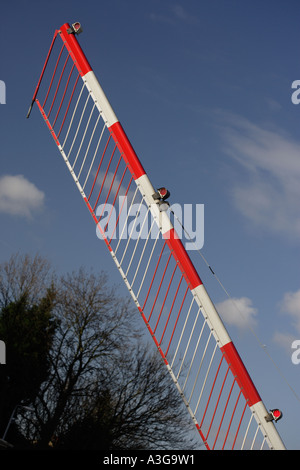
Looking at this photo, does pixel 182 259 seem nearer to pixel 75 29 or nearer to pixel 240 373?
pixel 240 373

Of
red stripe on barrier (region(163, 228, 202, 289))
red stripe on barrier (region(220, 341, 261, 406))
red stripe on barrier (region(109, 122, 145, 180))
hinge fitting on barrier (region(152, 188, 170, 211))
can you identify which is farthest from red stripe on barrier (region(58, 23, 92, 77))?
red stripe on barrier (region(220, 341, 261, 406))

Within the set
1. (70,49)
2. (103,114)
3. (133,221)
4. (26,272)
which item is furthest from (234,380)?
(26,272)

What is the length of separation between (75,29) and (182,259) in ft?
16.0

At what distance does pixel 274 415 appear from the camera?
6.18 metres

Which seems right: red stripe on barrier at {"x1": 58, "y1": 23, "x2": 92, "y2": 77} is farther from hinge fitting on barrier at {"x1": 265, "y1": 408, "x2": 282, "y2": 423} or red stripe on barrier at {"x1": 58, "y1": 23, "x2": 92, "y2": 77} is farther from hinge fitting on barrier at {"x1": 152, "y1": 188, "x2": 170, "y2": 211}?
hinge fitting on barrier at {"x1": 265, "y1": 408, "x2": 282, "y2": 423}

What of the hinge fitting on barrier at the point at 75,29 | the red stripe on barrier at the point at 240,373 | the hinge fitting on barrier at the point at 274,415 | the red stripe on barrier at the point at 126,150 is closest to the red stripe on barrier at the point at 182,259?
the red stripe on barrier at the point at 240,373

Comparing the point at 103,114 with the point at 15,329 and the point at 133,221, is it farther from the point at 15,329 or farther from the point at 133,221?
the point at 15,329

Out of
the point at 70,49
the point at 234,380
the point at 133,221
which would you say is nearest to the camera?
the point at 234,380

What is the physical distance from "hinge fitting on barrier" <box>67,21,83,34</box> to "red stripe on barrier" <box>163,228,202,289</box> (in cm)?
441

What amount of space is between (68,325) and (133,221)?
20.5 meters

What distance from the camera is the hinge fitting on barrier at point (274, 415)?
6.18m

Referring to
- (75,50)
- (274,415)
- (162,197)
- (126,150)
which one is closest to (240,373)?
(274,415)

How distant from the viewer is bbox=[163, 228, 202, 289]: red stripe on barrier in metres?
6.88

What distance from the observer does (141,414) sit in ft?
87.8
